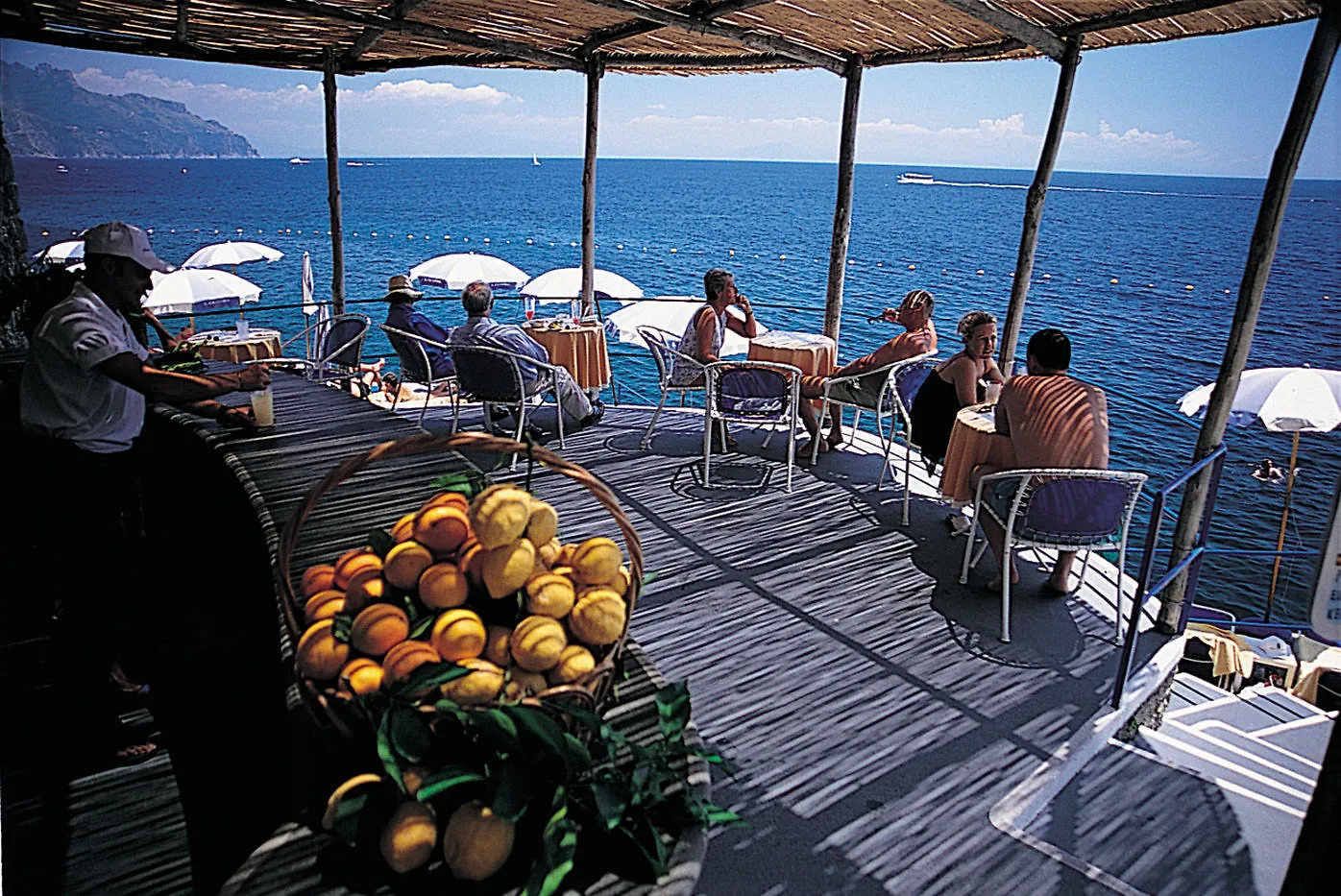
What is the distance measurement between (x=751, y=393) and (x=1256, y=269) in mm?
2458

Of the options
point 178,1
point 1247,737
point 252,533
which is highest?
point 178,1

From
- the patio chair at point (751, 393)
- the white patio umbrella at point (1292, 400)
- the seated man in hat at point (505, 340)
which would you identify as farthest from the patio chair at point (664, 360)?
the white patio umbrella at point (1292, 400)

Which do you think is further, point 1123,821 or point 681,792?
point 1123,821

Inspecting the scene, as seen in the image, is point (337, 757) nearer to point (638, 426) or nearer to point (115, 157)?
point (638, 426)

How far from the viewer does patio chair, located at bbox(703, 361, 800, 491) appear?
189 inches

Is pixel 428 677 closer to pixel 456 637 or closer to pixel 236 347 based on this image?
pixel 456 637

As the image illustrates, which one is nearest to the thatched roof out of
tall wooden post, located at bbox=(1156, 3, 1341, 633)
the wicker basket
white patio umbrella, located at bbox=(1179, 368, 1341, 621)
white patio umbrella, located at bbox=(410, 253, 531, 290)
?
tall wooden post, located at bbox=(1156, 3, 1341, 633)

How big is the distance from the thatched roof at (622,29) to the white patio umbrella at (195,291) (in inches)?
209

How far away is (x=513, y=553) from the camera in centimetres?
127

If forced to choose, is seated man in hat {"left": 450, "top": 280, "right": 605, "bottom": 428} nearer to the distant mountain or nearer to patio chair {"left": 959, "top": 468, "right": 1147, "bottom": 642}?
patio chair {"left": 959, "top": 468, "right": 1147, "bottom": 642}

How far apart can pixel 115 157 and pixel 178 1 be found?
193738mm

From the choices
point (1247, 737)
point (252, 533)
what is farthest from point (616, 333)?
point (252, 533)

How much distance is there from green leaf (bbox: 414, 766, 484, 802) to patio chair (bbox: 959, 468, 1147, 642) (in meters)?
2.75

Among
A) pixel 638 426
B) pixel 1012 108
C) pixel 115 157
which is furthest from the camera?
pixel 115 157
